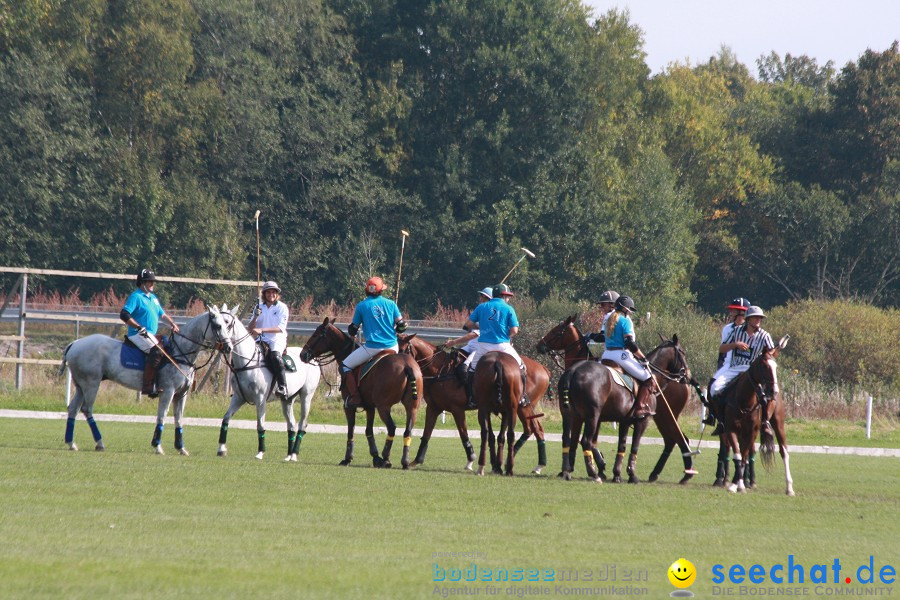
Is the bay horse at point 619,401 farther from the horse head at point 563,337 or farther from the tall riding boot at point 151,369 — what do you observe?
the tall riding boot at point 151,369

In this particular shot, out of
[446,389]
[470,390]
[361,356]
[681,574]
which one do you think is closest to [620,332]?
[470,390]

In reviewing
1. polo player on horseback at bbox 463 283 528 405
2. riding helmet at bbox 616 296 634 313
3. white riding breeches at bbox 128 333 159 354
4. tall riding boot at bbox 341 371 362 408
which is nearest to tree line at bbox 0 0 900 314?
white riding breeches at bbox 128 333 159 354

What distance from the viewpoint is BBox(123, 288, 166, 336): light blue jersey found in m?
18.0

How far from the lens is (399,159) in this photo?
5566 cm

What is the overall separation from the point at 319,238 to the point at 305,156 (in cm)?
332

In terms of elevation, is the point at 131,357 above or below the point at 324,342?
below

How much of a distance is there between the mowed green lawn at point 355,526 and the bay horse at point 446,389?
542 mm

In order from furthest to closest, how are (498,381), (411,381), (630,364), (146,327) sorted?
(146,327), (411,381), (498,381), (630,364)

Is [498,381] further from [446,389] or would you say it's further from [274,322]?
[274,322]

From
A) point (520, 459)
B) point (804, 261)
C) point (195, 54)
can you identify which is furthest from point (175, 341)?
point (804, 261)

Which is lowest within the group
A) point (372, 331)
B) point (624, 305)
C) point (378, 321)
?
point (372, 331)

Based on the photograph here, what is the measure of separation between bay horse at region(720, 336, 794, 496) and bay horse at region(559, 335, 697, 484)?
1036 millimetres

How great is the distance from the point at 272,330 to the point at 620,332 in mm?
4827

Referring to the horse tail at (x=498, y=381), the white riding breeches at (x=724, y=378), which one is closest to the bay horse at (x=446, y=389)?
the horse tail at (x=498, y=381)
